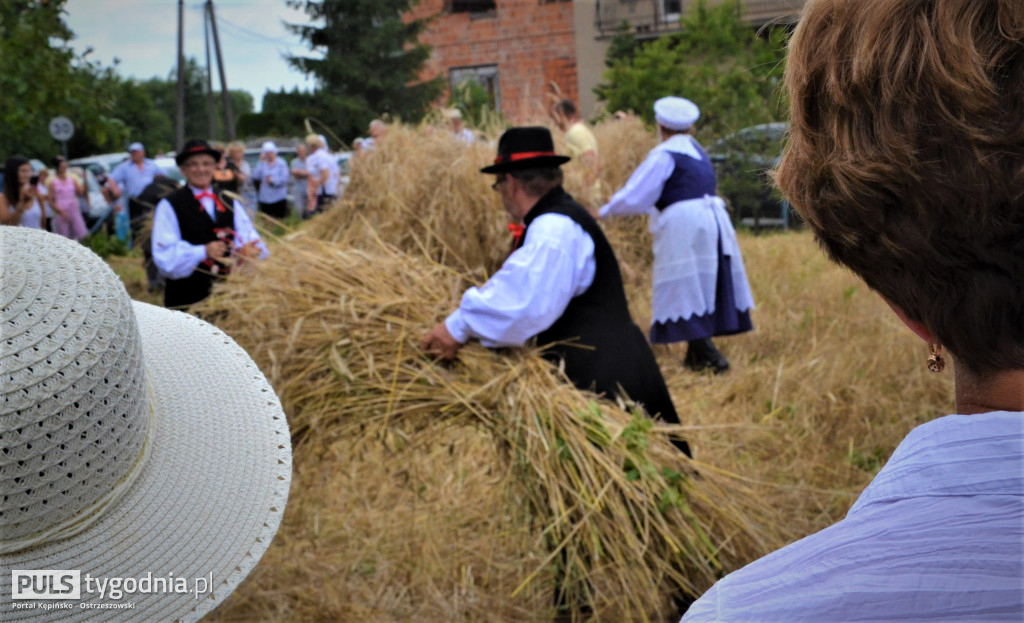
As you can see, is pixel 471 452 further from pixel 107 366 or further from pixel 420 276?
pixel 107 366

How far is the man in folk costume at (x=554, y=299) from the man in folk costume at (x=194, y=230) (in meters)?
1.94

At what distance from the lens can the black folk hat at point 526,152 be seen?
320cm

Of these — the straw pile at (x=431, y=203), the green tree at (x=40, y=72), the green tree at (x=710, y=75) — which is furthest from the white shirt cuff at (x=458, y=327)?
the green tree at (x=710, y=75)

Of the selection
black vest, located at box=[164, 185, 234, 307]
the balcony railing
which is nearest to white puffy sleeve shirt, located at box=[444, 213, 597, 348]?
black vest, located at box=[164, 185, 234, 307]

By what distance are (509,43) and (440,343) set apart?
18.0m

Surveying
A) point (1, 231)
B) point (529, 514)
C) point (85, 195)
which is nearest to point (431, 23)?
point (85, 195)

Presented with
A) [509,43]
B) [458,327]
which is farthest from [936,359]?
[509,43]

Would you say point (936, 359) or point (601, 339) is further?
point (601, 339)

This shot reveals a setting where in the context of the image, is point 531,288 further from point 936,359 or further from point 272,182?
point 272,182

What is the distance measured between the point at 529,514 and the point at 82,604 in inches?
70.9

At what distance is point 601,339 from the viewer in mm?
3092

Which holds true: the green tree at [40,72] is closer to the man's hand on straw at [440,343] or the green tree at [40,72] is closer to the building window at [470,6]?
the man's hand on straw at [440,343]

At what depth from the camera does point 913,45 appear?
2.56ft

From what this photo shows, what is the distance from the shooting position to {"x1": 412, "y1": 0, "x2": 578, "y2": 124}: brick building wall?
65.8ft
